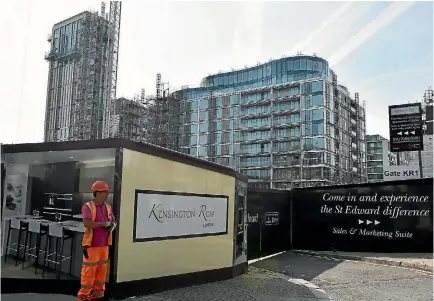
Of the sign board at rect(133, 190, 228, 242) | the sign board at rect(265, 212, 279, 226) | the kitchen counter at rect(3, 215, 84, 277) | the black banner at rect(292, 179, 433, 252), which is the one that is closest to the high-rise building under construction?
the black banner at rect(292, 179, 433, 252)

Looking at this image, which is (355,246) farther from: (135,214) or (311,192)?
(135,214)

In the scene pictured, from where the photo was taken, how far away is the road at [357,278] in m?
7.37

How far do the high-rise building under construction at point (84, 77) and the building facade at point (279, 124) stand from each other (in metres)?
Answer: 18.1

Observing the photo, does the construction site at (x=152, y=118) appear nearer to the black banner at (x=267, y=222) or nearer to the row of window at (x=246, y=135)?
the row of window at (x=246, y=135)

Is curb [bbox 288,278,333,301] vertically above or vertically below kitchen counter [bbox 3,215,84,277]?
below

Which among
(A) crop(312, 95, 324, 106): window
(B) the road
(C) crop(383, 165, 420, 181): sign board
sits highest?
(A) crop(312, 95, 324, 106): window

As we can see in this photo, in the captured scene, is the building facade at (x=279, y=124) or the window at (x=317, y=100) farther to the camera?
the building facade at (x=279, y=124)

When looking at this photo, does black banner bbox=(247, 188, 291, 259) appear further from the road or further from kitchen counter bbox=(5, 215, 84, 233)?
kitchen counter bbox=(5, 215, 84, 233)

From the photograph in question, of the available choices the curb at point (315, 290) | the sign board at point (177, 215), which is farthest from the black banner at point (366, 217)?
the sign board at point (177, 215)

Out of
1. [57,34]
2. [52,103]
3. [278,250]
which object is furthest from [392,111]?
[57,34]

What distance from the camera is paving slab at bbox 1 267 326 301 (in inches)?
241

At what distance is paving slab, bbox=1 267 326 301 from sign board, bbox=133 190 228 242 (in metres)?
0.98

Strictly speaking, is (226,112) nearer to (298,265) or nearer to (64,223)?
(298,265)

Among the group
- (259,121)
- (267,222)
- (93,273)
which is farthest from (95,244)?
(259,121)
